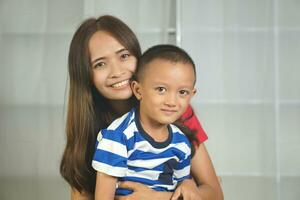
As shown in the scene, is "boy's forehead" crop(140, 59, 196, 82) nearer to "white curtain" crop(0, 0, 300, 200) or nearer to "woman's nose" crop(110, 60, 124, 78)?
"woman's nose" crop(110, 60, 124, 78)

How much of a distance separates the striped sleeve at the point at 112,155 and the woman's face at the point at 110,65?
6.3 inches

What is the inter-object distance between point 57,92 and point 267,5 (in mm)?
1260

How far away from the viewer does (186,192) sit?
992 millimetres

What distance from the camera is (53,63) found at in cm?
242

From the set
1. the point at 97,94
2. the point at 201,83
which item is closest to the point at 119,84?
the point at 97,94

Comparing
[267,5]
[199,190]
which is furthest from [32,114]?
[199,190]

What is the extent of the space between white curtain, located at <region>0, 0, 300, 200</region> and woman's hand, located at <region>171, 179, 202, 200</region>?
4.66ft

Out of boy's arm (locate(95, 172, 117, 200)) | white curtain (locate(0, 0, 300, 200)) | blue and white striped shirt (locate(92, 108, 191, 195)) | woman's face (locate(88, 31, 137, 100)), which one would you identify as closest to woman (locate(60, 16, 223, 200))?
A: woman's face (locate(88, 31, 137, 100))

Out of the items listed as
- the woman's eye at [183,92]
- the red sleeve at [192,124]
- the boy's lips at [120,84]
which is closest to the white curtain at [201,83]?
the red sleeve at [192,124]

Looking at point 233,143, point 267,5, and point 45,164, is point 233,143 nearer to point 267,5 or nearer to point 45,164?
point 267,5

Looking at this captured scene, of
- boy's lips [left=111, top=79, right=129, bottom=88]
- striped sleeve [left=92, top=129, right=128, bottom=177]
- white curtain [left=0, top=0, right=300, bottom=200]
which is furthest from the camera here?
white curtain [left=0, top=0, right=300, bottom=200]

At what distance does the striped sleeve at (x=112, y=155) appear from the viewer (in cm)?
93

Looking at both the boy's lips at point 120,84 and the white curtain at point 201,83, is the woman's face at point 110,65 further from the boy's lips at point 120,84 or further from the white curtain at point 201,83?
the white curtain at point 201,83

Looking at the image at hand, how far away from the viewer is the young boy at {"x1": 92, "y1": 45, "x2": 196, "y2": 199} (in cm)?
93
